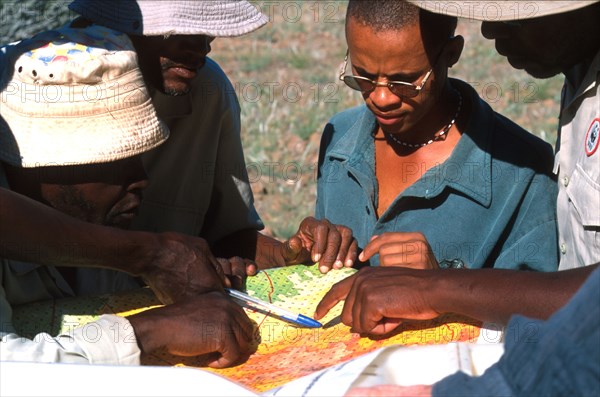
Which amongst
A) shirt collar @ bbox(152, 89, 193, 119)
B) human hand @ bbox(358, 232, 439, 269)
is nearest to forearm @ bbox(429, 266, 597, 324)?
human hand @ bbox(358, 232, 439, 269)

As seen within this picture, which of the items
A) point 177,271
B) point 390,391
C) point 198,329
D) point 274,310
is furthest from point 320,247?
point 390,391

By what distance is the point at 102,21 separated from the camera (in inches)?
152

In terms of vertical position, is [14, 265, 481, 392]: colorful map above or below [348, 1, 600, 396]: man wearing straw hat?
below

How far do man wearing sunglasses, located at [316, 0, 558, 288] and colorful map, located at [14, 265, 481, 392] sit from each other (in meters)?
0.29

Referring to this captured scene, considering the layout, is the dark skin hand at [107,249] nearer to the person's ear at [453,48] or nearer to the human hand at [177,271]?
the human hand at [177,271]

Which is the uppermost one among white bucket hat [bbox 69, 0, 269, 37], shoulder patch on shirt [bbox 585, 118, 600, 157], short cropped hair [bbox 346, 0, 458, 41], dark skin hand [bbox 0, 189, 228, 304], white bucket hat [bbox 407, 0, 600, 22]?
white bucket hat [bbox 407, 0, 600, 22]

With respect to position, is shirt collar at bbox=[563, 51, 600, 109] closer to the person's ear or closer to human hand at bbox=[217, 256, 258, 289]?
the person's ear

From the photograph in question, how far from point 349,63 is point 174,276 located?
1182mm

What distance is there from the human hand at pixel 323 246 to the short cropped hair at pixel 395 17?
28.7 inches

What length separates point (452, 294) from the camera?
2867 mm

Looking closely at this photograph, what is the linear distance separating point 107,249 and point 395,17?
4.35ft

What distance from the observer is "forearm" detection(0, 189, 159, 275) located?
2787 mm

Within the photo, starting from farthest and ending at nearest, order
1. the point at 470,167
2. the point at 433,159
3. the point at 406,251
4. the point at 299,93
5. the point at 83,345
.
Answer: the point at 299,93, the point at 433,159, the point at 470,167, the point at 406,251, the point at 83,345

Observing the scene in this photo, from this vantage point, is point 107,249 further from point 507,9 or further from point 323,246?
point 507,9
